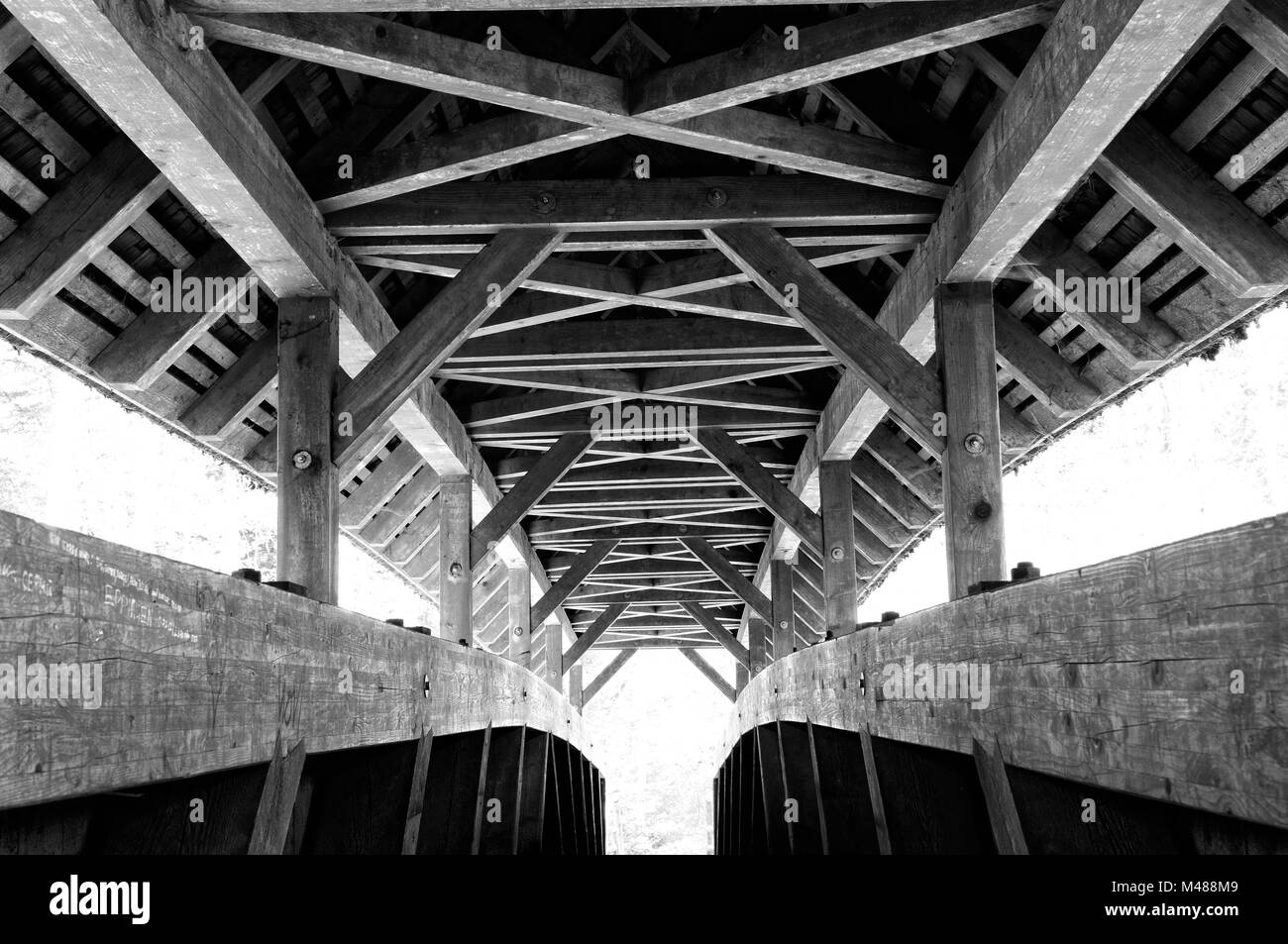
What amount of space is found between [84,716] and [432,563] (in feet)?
38.9

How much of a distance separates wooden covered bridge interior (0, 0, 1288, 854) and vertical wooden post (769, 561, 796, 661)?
282cm

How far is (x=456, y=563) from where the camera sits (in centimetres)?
1000

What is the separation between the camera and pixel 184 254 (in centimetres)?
639

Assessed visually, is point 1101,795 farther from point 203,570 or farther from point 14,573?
point 14,573

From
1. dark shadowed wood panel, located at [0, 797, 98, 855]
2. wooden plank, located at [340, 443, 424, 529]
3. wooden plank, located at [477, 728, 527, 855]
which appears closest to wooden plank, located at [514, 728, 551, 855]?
wooden plank, located at [477, 728, 527, 855]

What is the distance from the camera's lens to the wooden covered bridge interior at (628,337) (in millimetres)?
2246

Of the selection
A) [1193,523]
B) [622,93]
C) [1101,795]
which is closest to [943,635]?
[1101,795]

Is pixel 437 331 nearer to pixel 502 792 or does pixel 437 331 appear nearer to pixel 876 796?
pixel 502 792

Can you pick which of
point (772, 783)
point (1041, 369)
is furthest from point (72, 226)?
point (772, 783)

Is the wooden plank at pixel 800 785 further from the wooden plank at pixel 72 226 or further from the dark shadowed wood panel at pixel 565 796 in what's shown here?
the wooden plank at pixel 72 226

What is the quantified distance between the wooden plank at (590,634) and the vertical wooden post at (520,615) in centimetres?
456

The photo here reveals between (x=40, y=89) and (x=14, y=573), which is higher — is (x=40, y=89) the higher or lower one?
the higher one

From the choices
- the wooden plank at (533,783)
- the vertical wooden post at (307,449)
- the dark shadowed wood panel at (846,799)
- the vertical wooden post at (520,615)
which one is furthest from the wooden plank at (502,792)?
the vertical wooden post at (520,615)
